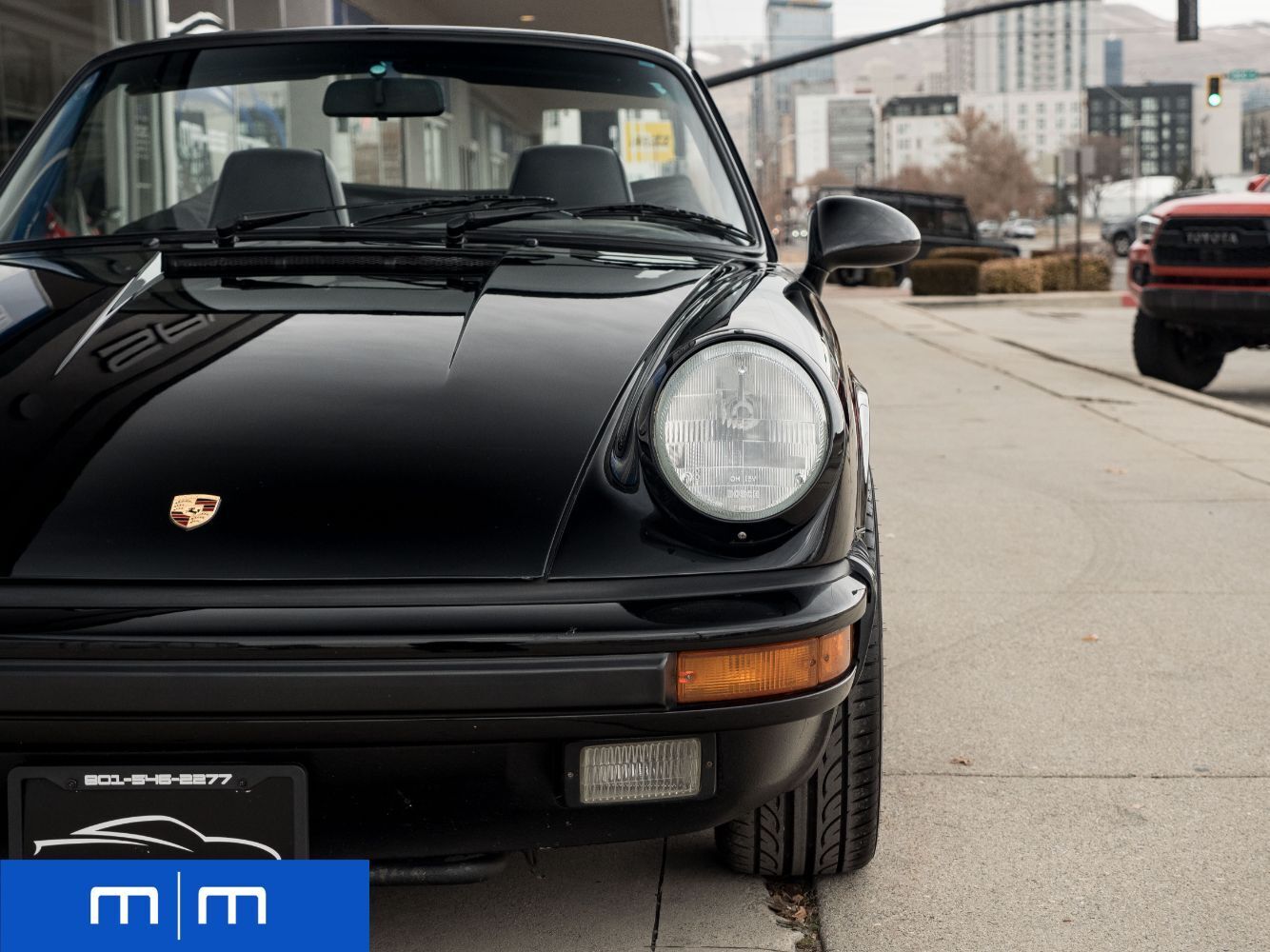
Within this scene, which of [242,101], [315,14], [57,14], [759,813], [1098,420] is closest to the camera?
[759,813]

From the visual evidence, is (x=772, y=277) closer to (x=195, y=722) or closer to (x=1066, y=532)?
(x=195, y=722)

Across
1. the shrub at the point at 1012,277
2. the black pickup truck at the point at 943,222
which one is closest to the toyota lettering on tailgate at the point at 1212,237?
the shrub at the point at 1012,277

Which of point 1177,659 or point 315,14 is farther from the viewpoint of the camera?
point 315,14

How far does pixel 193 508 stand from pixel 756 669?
728 mm

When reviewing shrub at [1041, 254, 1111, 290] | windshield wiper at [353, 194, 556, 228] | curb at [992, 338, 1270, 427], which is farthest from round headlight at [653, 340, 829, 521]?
shrub at [1041, 254, 1111, 290]

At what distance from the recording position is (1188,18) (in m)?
23.2

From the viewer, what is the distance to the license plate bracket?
5.65 feet

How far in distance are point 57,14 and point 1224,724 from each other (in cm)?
1008

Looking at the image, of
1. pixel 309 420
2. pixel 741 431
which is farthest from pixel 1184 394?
pixel 309 420

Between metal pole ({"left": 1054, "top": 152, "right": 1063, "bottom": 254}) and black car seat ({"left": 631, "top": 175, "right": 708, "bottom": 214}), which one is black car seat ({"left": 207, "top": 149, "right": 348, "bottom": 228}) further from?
metal pole ({"left": 1054, "top": 152, "right": 1063, "bottom": 254})

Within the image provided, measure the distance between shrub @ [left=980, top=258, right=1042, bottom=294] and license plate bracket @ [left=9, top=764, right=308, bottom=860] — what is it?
2208 centimetres

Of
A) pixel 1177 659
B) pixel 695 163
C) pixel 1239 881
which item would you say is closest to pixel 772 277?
pixel 695 163

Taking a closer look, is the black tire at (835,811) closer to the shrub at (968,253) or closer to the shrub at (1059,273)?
the shrub at (1059,273)

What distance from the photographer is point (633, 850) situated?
8.40 ft
